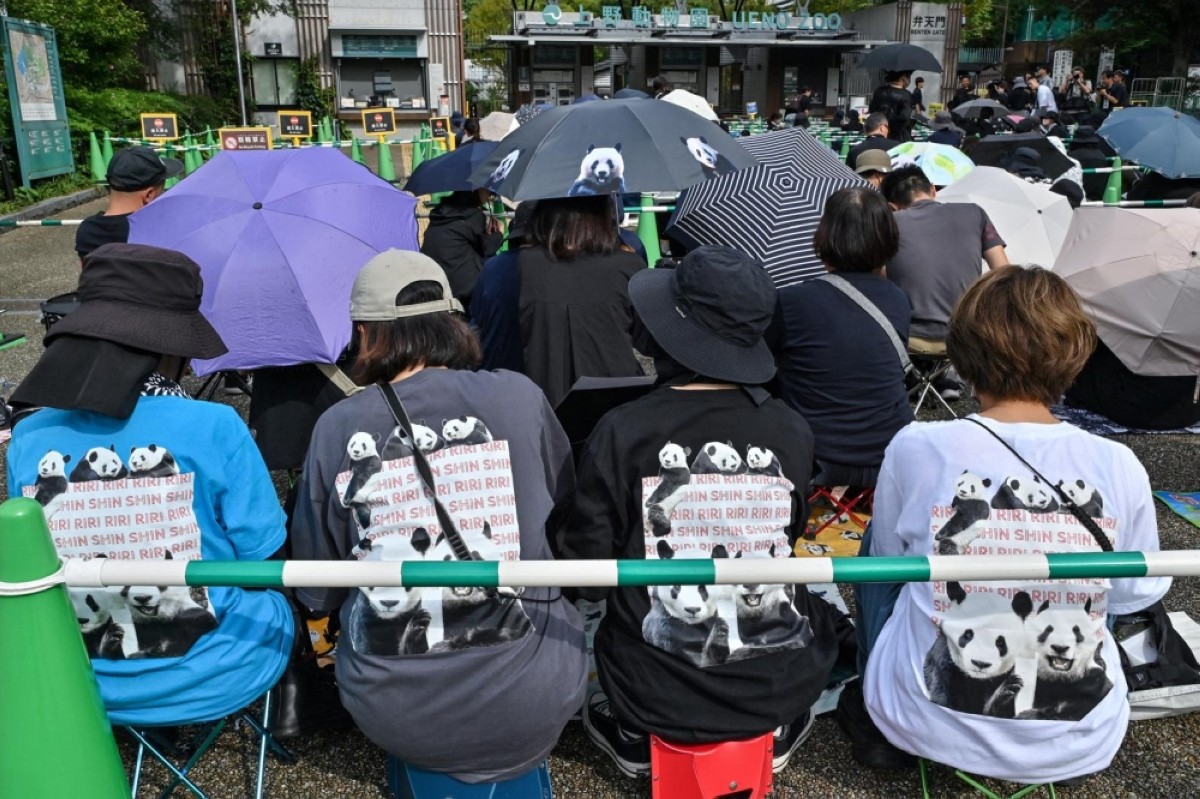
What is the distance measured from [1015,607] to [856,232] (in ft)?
6.82

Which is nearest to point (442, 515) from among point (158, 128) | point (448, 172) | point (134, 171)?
point (448, 172)

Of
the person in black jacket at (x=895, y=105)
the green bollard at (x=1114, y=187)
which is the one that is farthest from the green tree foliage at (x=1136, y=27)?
the green bollard at (x=1114, y=187)

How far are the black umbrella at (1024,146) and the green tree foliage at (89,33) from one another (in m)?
16.9

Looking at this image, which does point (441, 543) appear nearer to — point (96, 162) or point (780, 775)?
point (780, 775)

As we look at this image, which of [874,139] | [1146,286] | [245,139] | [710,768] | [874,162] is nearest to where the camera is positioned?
[710,768]

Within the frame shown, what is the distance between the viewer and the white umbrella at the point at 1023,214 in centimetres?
562

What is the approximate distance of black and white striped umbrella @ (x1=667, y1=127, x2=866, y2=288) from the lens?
4637 mm

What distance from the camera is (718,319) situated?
245 centimetres

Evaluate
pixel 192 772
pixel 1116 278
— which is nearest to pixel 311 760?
pixel 192 772

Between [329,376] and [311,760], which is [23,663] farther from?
[329,376]

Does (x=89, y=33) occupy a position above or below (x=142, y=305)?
above

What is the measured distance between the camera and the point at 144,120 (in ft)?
61.9

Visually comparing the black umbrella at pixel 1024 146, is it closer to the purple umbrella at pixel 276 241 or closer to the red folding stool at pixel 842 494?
the red folding stool at pixel 842 494

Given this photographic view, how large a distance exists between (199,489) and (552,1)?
56.4 meters
